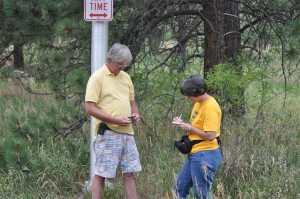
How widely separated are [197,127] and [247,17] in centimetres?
393

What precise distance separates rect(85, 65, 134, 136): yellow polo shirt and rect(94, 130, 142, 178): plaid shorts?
0.24ft

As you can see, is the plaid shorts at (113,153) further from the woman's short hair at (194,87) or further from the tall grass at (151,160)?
the woman's short hair at (194,87)

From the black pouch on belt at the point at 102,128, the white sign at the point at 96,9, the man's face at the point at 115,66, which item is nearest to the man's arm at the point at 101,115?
the black pouch on belt at the point at 102,128

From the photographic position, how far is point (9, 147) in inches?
219

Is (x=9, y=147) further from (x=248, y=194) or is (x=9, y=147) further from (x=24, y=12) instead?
(x=248, y=194)

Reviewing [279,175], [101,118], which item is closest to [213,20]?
[279,175]

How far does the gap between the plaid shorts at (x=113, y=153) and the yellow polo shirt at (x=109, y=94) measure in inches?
2.9

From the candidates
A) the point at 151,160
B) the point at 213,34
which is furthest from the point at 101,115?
the point at 213,34

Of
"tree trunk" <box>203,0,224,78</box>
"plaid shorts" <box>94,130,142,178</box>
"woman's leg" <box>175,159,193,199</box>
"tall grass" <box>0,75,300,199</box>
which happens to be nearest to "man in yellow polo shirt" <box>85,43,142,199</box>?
"plaid shorts" <box>94,130,142,178</box>

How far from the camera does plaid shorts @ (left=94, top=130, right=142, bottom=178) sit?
448 centimetres

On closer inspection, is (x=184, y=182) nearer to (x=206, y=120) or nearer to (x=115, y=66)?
(x=206, y=120)

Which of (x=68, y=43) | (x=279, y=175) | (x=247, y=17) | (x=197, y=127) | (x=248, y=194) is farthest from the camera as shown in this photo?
(x=247, y=17)

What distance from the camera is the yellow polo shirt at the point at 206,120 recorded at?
4.20m

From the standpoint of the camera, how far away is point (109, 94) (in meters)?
4.42
